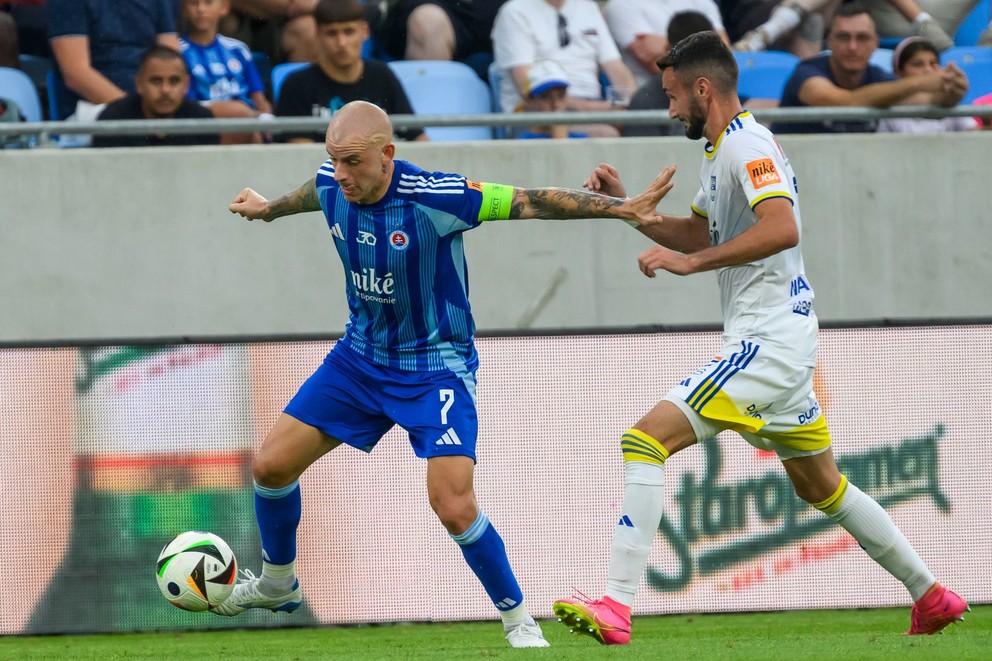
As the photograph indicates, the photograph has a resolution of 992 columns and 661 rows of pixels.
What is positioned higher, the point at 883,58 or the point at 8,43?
the point at 8,43

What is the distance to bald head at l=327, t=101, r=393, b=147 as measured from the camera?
206 inches

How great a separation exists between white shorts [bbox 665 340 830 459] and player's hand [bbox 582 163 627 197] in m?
0.80

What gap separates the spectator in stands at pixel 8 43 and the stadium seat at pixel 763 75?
4820 mm

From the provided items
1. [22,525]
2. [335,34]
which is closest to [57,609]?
[22,525]

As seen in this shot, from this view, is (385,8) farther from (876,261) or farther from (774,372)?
(774,372)

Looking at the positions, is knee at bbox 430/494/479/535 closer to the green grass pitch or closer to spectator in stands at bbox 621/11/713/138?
the green grass pitch

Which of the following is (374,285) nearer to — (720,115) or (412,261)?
(412,261)

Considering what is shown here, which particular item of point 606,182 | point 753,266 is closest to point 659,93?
point 606,182

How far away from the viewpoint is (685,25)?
8.78 meters

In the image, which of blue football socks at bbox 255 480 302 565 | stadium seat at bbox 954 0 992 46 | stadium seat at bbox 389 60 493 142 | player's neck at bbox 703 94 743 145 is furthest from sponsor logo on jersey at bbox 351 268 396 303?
stadium seat at bbox 954 0 992 46

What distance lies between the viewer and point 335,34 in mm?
8430

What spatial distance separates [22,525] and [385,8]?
4836 millimetres

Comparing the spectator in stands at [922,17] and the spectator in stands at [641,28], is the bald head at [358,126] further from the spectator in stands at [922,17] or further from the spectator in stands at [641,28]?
the spectator in stands at [922,17]

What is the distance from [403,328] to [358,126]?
85cm
